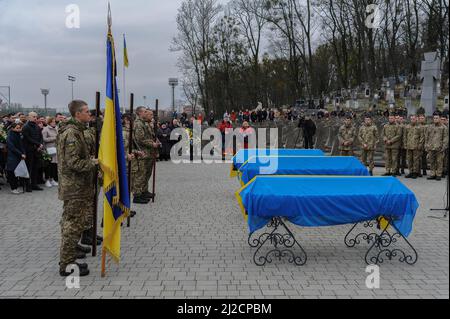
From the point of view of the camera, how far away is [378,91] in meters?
38.2

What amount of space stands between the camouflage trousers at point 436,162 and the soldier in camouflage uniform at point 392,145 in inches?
45.4

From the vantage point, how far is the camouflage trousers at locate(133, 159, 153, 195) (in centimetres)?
1061

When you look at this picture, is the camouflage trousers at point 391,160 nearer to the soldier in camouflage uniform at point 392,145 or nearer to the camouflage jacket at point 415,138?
the soldier in camouflage uniform at point 392,145

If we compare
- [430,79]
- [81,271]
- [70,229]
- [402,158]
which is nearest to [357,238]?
[81,271]

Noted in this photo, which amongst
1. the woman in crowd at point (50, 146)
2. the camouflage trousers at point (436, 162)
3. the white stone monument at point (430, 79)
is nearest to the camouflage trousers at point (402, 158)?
the camouflage trousers at point (436, 162)

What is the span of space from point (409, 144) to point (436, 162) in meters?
0.98

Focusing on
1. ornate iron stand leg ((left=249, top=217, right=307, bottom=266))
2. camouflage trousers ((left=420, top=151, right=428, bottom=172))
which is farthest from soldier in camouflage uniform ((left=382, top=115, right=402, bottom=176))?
ornate iron stand leg ((left=249, top=217, right=307, bottom=266))

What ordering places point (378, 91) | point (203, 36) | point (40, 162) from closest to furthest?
point (40, 162)
point (378, 91)
point (203, 36)

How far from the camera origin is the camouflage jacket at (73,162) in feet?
18.5

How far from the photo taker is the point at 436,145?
1440cm

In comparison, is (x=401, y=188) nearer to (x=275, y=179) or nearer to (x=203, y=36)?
(x=275, y=179)

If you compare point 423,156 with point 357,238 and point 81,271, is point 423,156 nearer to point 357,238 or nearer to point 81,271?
point 357,238
